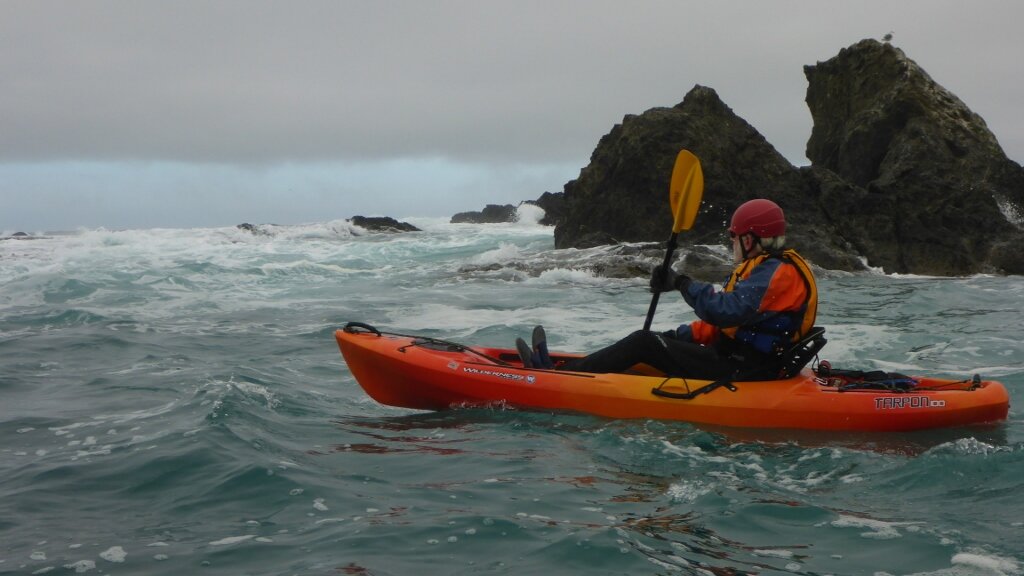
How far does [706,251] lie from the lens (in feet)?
52.3

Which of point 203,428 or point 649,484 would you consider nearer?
point 649,484

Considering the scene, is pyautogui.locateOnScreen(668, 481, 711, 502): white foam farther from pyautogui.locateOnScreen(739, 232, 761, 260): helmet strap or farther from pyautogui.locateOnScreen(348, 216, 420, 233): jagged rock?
pyautogui.locateOnScreen(348, 216, 420, 233): jagged rock

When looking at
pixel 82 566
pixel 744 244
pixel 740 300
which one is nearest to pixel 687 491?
pixel 740 300

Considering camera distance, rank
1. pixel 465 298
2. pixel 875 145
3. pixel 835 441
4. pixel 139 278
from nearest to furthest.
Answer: pixel 835 441, pixel 465 298, pixel 139 278, pixel 875 145

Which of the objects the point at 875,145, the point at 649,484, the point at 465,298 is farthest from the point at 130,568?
the point at 875,145

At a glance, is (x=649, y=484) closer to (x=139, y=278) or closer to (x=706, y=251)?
(x=706, y=251)

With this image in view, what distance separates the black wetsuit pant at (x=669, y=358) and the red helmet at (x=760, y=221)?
761 mm

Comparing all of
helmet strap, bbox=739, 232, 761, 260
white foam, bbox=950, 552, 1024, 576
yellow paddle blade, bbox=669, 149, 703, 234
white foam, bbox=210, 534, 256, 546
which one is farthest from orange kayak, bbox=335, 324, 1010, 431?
white foam, bbox=210, 534, 256, 546

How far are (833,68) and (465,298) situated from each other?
1096cm

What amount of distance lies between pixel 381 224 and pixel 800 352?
34314 millimetres

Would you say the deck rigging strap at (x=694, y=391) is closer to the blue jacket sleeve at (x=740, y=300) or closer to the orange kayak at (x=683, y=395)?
the orange kayak at (x=683, y=395)

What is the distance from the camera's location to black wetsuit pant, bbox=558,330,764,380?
5699 millimetres

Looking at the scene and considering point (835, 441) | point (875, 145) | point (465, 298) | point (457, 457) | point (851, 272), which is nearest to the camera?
point (457, 457)

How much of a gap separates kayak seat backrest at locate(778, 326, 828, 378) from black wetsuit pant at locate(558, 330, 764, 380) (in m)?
0.14
